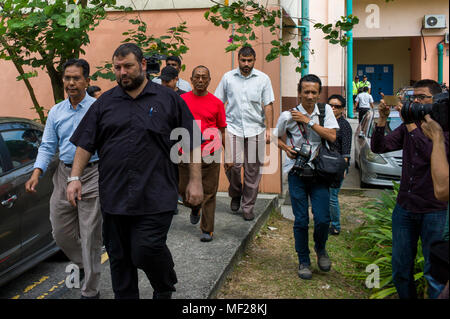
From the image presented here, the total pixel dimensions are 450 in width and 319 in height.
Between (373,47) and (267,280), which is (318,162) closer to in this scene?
(267,280)

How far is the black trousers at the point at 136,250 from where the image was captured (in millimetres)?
3627

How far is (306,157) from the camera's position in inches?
196

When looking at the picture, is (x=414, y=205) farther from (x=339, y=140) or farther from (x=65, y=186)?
(x=339, y=140)

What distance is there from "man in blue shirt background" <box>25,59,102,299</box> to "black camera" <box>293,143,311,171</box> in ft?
6.13

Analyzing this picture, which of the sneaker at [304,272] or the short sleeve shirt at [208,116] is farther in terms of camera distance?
the short sleeve shirt at [208,116]

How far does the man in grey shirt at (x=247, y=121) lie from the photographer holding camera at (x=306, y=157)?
1.46 meters

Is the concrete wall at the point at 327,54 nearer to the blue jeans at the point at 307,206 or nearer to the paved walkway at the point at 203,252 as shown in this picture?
the paved walkway at the point at 203,252

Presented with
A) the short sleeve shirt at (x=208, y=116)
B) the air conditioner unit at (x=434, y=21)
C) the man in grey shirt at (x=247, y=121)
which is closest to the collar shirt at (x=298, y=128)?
the short sleeve shirt at (x=208, y=116)

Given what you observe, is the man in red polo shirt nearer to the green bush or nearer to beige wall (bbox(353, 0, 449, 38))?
the green bush

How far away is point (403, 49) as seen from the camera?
30438 millimetres

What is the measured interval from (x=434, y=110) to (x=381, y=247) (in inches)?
133

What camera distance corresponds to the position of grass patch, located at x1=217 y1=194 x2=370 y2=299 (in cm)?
497
